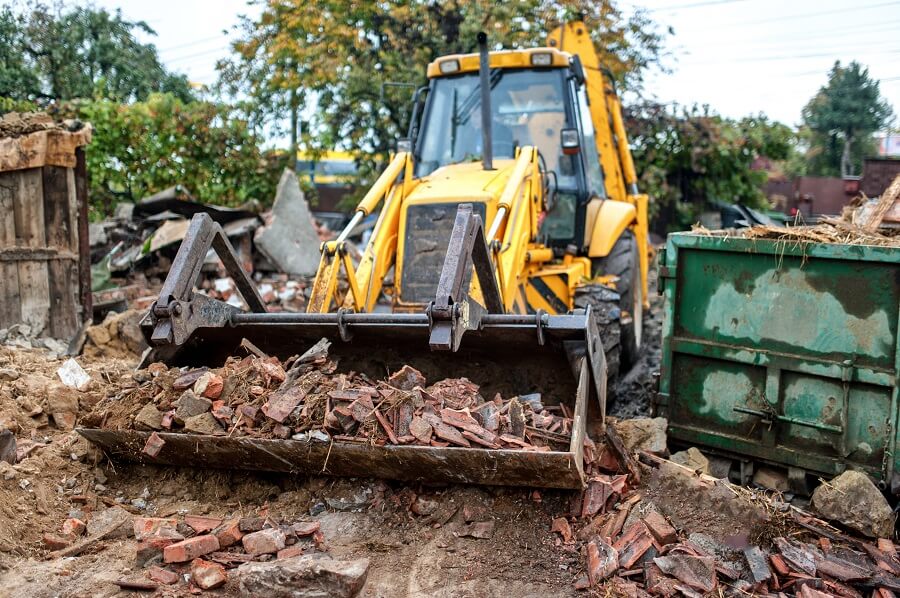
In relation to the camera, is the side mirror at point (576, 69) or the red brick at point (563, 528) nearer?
the red brick at point (563, 528)

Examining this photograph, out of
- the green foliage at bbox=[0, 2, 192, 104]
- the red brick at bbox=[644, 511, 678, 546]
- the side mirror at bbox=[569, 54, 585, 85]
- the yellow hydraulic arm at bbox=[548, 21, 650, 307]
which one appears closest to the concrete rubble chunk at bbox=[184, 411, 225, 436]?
the red brick at bbox=[644, 511, 678, 546]

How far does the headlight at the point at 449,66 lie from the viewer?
7.26m

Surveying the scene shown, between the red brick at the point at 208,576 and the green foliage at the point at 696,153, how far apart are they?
11998 millimetres

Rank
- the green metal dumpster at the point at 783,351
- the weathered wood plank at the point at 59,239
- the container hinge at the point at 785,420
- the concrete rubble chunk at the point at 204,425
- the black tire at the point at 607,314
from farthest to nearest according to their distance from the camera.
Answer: the weathered wood plank at the point at 59,239, the black tire at the point at 607,314, the container hinge at the point at 785,420, the green metal dumpster at the point at 783,351, the concrete rubble chunk at the point at 204,425

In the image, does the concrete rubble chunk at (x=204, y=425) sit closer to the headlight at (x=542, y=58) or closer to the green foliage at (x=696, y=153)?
the headlight at (x=542, y=58)

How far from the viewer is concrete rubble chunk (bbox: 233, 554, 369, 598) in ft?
11.3

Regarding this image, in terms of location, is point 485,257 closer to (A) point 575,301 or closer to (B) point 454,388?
(B) point 454,388

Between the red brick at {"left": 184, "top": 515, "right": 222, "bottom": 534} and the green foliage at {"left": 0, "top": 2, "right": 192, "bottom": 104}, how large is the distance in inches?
392

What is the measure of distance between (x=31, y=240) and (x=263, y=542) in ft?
16.0

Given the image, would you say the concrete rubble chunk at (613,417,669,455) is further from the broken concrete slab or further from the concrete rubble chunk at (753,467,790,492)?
the broken concrete slab

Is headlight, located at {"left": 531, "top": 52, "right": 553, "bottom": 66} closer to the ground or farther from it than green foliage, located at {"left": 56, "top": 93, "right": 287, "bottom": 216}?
farther from it

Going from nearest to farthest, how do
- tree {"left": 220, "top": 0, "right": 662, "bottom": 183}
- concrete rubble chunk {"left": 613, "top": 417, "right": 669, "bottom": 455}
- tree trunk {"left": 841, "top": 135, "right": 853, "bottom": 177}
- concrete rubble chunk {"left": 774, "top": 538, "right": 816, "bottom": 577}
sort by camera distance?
concrete rubble chunk {"left": 774, "top": 538, "right": 816, "bottom": 577}
concrete rubble chunk {"left": 613, "top": 417, "right": 669, "bottom": 455}
tree {"left": 220, "top": 0, "right": 662, "bottom": 183}
tree trunk {"left": 841, "top": 135, "right": 853, "bottom": 177}

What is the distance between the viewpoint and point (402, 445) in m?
4.01

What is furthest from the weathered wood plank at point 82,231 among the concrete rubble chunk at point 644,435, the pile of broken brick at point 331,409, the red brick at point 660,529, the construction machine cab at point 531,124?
the red brick at point 660,529
